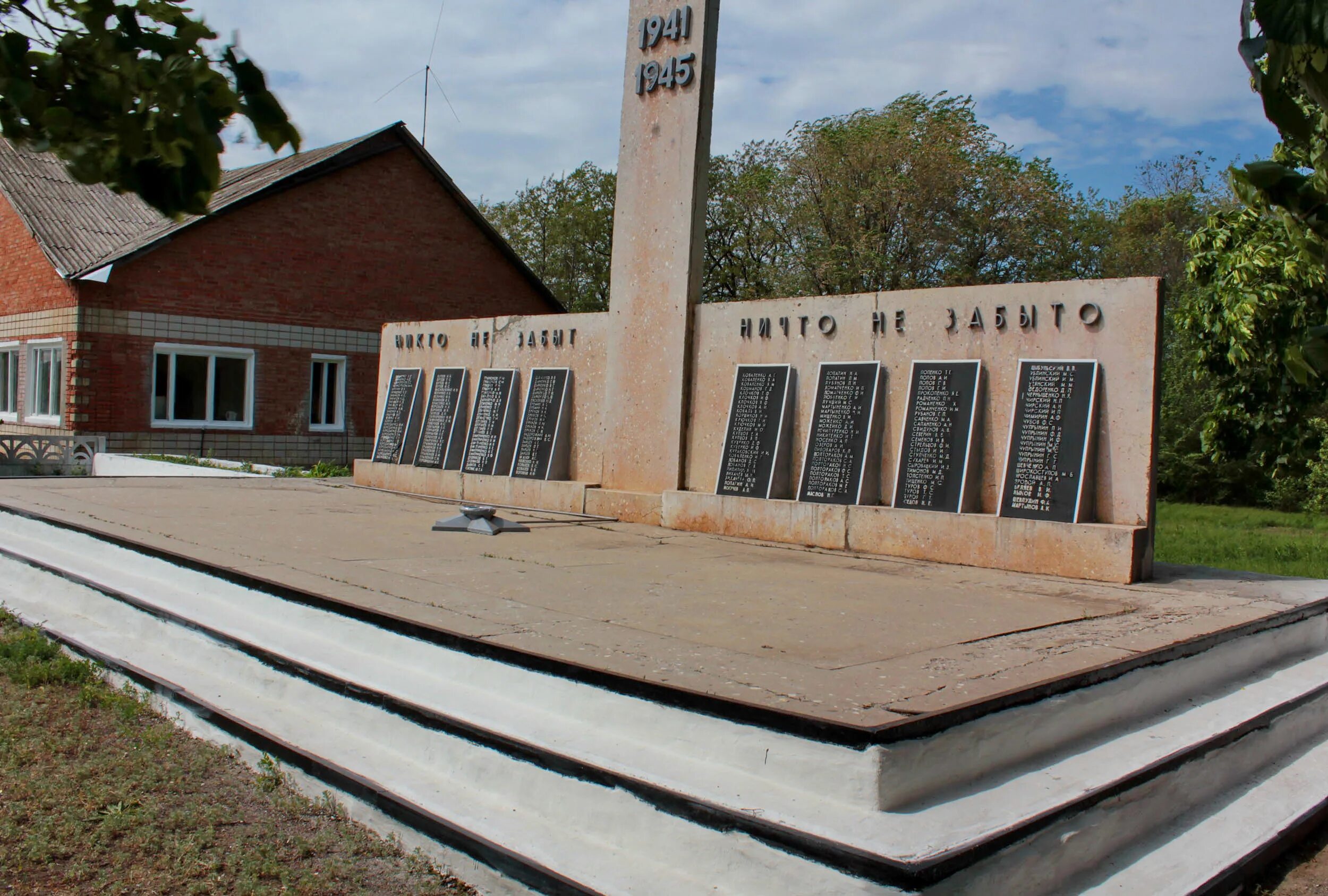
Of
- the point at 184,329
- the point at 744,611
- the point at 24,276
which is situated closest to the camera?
the point at 744,611

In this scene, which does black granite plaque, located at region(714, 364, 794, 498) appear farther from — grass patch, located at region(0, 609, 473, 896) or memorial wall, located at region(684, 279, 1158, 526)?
grass patch, located at region(0, 609, 473, 896)

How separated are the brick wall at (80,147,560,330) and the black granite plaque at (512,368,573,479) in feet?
35.3

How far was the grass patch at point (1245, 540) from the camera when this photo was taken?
11.1 metres

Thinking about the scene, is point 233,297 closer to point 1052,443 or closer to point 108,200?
point 108,200

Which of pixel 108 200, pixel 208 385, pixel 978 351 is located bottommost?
pixel 208 385

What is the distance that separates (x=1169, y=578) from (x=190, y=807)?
18.4ft

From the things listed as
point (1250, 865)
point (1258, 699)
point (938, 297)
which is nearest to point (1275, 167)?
point (1250, 865)

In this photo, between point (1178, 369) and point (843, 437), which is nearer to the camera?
point (843, 437)

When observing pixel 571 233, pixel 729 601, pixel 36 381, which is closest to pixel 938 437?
pixel 729 601

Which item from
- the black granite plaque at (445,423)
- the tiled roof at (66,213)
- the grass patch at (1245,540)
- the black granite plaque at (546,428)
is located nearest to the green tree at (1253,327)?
the grass patch at (1245,540)

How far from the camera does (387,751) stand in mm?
4164

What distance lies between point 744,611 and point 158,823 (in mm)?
2611

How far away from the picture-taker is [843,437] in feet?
26.8

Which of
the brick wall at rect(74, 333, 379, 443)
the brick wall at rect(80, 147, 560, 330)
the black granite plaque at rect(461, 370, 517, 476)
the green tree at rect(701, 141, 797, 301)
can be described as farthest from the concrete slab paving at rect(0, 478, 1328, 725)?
the green tree at rect(701, 141, 797, 301)
